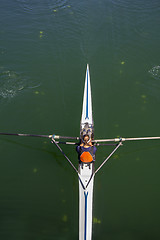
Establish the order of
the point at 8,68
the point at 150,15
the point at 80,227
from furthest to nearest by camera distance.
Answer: the point at 150,15
the point at 8,68
the point at 80,227

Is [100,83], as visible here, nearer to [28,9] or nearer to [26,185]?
[26,185]

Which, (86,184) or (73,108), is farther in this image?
(73,108)

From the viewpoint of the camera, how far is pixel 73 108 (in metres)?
7.09

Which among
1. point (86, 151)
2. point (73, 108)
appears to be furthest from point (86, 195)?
point (73, 108)

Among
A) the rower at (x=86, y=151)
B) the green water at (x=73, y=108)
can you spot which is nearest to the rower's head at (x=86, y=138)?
the rower at (x=86, y=151)

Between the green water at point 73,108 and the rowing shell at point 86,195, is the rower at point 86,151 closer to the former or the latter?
the rowing shell at point 86,195

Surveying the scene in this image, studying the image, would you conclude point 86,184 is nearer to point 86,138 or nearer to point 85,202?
point 85,202

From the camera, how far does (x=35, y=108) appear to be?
722 cm

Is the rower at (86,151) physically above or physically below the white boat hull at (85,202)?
above

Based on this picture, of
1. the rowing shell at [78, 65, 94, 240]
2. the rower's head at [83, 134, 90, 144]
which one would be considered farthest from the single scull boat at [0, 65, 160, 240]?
the rower's head at [83, 134, 90, 144]

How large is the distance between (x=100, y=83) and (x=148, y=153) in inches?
133

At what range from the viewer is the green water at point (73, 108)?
17.1 ft

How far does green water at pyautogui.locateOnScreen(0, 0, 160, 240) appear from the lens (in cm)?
520

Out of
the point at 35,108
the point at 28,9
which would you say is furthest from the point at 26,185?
the point at 28,9
